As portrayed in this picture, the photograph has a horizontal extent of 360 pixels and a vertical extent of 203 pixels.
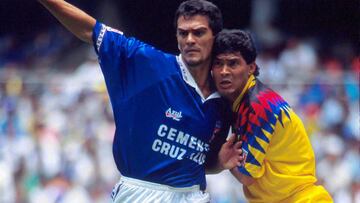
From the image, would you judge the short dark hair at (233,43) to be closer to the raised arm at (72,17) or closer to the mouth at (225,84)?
the mouth at (225,84)

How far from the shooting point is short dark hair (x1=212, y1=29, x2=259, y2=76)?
5512 mm

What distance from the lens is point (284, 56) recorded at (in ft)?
46.7

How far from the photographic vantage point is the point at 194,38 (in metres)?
5.44

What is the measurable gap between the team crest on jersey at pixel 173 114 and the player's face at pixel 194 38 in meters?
0.30

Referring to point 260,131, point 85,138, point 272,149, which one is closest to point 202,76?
point 260,131

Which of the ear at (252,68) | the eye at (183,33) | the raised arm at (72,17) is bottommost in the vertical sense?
the ear at (252,68)

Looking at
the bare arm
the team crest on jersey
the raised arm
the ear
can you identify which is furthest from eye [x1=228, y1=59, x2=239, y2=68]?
the raised arm

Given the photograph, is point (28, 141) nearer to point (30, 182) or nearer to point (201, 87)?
point (30, 182)

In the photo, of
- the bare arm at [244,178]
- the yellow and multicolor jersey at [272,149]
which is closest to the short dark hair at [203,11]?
the yellow and multicolor jersey at [272,149]

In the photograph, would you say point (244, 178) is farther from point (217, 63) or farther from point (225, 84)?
point (217, 63)

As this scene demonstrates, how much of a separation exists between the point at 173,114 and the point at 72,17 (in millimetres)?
815

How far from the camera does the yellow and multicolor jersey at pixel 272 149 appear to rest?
17.9ft

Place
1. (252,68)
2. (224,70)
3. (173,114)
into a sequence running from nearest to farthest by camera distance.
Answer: (173,114) → (224,70) → (252,68)

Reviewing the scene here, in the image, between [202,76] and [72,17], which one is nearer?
[72,17]
